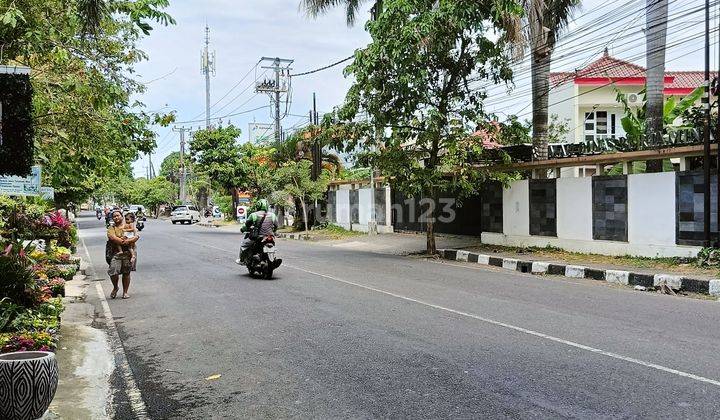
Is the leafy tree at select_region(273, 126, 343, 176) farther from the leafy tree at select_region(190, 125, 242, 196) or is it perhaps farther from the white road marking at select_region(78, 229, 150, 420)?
the white road marking at select_region(78, 229, 150, 420)

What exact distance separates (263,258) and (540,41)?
35.9 feet

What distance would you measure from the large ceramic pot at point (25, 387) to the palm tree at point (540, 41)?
15.2m

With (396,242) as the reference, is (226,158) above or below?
above

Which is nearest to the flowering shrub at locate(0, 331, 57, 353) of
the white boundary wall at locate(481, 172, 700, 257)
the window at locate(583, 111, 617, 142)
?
the white boundary wall at locate(481, 172, 700, 257)

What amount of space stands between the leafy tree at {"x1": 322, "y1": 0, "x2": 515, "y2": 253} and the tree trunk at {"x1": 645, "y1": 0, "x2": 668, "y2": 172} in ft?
11.7

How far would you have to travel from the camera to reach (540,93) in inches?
712

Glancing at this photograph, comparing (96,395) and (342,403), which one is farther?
(96,395)

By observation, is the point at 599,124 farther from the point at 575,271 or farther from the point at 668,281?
the point at 668,281

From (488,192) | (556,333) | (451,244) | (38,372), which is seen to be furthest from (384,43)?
(38,372)

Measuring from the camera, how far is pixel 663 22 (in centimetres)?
1420

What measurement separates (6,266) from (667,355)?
7.05 metres

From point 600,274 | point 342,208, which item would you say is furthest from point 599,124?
point 600,274

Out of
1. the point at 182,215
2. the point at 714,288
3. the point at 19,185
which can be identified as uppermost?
the point at 19,185

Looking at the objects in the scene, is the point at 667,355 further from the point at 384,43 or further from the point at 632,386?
the point at 384,43
